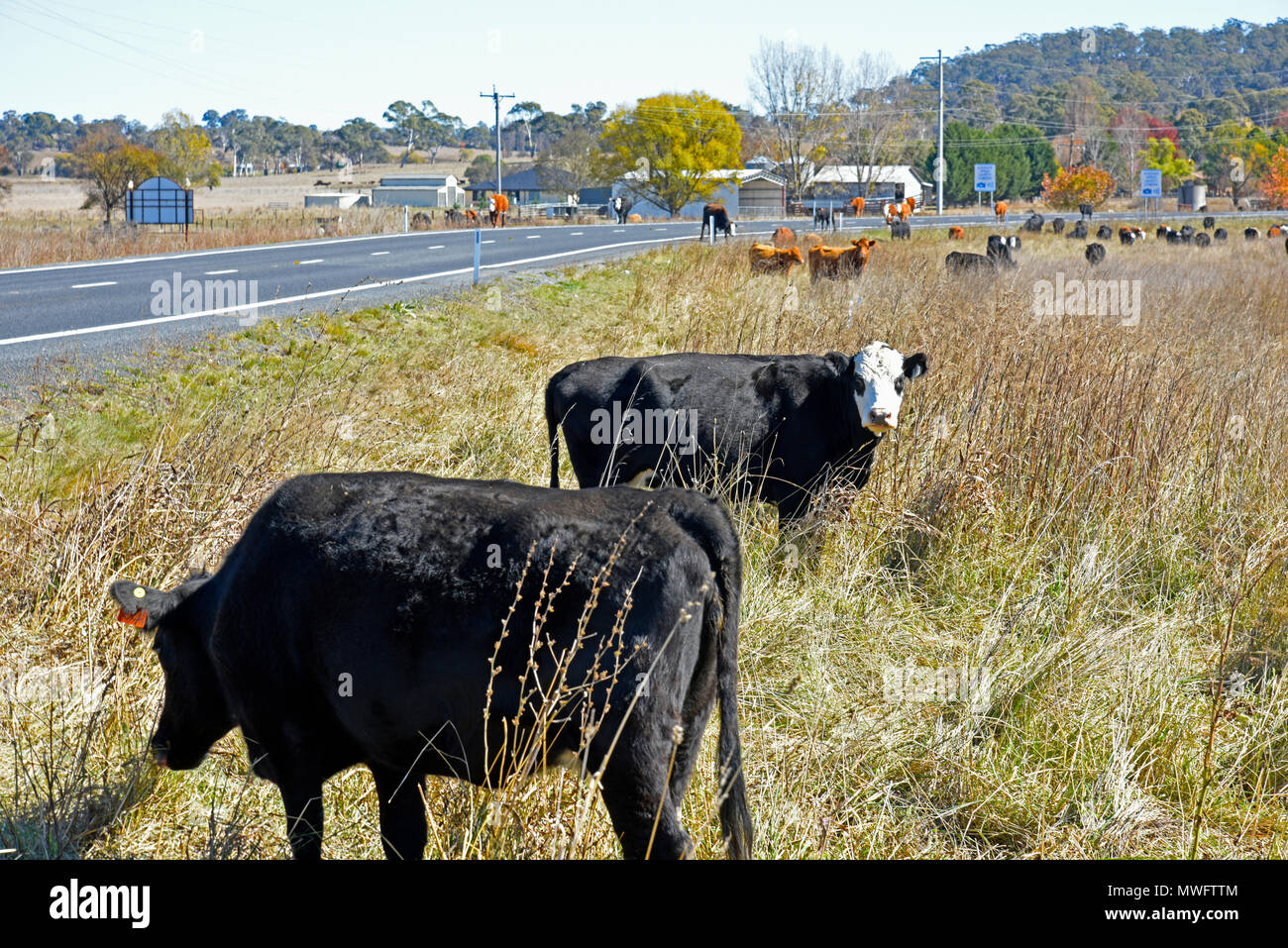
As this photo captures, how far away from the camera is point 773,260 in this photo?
64.6ft

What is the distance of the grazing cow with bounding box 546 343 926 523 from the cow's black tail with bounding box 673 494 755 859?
337cm

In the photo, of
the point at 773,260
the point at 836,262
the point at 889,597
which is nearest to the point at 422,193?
the point at 773,260

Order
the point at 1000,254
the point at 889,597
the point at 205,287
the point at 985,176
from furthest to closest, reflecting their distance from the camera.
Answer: the point at 985,176 < the point at 1000,254 < the point at 205,287 < the point at 889,597

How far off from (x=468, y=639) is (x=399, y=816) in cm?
75

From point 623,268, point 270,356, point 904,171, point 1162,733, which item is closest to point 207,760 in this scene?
point 1162,733

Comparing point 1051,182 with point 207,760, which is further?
point 1051,182

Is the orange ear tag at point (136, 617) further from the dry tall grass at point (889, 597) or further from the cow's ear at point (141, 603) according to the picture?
the dry tall grass at point (889, 597)

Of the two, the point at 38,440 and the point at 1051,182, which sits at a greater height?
the point at 1051,182

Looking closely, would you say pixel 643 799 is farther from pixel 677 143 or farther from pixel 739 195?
pixel 739 195

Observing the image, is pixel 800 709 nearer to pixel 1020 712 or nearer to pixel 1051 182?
pixel 1020 712

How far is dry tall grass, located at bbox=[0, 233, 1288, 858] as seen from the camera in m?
3.76

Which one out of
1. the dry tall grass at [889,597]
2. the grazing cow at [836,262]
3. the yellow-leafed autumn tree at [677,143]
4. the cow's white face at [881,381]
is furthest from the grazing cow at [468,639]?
the yellow-leafed autumn tree at [677,143]

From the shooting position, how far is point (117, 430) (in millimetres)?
6961

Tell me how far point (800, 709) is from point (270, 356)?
6263mm
